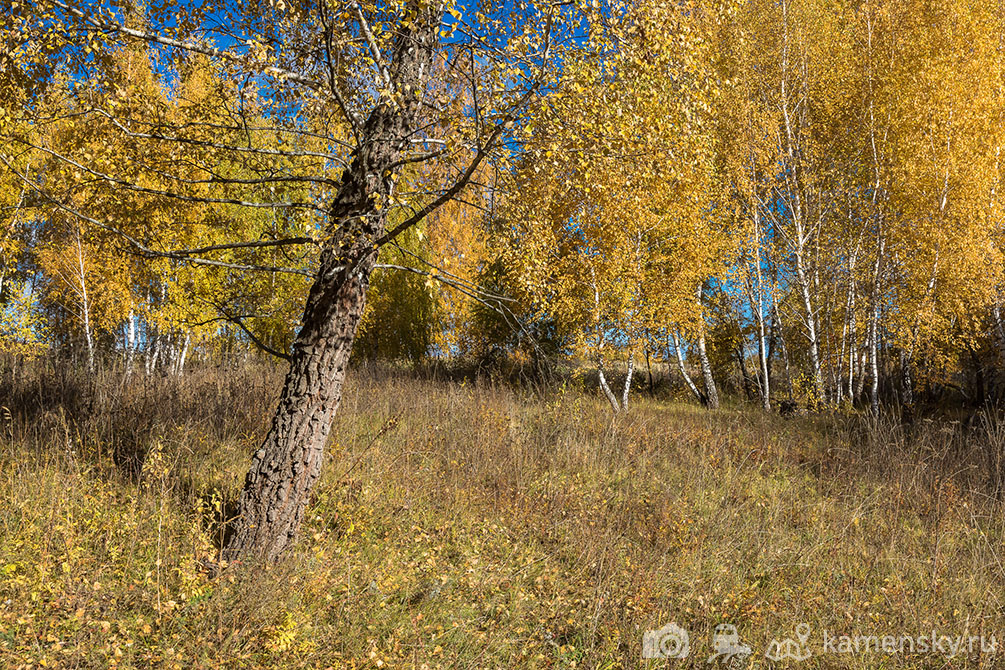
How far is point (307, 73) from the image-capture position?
3824mm

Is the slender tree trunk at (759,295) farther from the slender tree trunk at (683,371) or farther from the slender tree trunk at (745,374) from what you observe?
the slender tree trunk at (745,374)

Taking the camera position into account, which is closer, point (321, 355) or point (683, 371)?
point (321, 355)

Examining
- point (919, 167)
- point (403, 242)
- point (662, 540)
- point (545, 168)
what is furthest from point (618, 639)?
point (403, 242)

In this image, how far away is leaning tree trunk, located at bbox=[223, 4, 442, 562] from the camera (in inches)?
145
